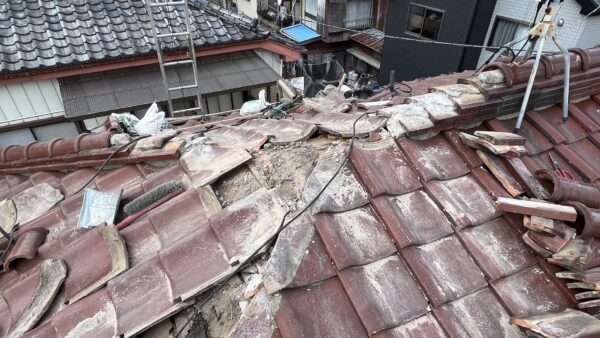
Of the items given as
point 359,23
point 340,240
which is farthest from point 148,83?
point 359,23

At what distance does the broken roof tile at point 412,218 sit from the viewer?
2740mm

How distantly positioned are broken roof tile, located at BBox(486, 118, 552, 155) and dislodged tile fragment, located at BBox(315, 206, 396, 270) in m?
1.94

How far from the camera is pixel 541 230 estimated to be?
2.68m

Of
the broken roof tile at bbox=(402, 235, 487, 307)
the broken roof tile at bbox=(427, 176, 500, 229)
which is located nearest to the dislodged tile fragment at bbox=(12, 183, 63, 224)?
the broken roof tile at bbox=(402, 235, 487, 307)

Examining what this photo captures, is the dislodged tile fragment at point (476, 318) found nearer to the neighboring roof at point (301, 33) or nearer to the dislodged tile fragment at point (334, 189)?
the dislodged tile fragment at point (334, 189)

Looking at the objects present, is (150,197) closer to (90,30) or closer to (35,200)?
(35,200)

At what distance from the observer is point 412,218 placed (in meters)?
2.88

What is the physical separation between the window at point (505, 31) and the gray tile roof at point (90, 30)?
1129 cm

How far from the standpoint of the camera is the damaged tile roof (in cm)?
241

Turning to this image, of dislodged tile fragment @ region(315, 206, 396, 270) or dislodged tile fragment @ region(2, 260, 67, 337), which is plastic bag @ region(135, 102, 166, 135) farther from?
dislodged tile fragment @ region(315, 206, 396, 270)

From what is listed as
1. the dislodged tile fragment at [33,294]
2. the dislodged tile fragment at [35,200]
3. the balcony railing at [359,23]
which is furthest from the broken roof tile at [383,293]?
the balcony railing at [359,23]

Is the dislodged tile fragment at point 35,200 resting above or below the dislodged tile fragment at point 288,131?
below

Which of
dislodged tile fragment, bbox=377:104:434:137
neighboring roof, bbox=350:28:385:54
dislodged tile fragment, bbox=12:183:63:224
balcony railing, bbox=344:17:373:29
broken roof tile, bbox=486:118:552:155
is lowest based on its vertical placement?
neighboring roof, bbox=350:28:385:54

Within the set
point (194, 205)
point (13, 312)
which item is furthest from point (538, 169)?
point (13, 312)
